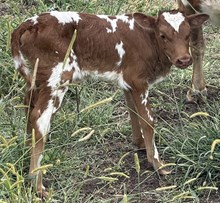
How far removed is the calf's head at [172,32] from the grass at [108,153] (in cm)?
46

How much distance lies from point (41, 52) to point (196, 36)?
2.43m

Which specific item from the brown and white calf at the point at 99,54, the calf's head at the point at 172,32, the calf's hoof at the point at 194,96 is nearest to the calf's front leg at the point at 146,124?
the brown and white calf at the point at 99,54

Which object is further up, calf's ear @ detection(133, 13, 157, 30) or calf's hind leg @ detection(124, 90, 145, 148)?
calf's ear @ detection(133, 13, 157, 30)

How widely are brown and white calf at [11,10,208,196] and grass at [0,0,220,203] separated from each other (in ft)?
0.50

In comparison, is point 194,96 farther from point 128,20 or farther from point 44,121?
point 44,121

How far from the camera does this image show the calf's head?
500 cm

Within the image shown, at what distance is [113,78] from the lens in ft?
17.1

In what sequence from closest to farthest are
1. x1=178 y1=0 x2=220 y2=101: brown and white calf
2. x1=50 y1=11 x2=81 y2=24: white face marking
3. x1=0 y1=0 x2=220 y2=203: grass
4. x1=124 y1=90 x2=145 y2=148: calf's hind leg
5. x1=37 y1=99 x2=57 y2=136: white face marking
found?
x1=0 y1=0 x2=220 y2=203: grass, x1=37 y1=99 x2=57 y2=136: white face marking, x1=50 y1=11 x2=81 y2=24: white face marking, x1=124 y1=90 x2=145 y2=148: calf's hind leg, x1=178 y1=0 x2=220 y2=101: brown and white calf

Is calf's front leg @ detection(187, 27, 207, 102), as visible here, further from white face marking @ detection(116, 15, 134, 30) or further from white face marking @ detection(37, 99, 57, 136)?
white face marking @ detection(37, 99, 57, 136)

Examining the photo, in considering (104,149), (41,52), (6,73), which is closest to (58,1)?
(6,73)

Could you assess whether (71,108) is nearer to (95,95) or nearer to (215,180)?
(95,95)

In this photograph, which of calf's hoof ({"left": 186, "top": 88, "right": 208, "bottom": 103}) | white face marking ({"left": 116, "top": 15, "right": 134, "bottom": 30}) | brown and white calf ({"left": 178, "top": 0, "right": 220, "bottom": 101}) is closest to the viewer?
white face marking ({"left": 116, "top": 15, "right": 134, "bottom": 30})

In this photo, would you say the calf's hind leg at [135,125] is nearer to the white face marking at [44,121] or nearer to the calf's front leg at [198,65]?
the white face marking at [44,121]

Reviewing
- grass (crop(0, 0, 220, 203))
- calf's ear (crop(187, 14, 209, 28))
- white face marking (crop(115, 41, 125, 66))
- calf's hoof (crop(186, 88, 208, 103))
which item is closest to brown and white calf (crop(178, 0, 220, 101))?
calf's hoof (crop(186, 88, 208, 103))
